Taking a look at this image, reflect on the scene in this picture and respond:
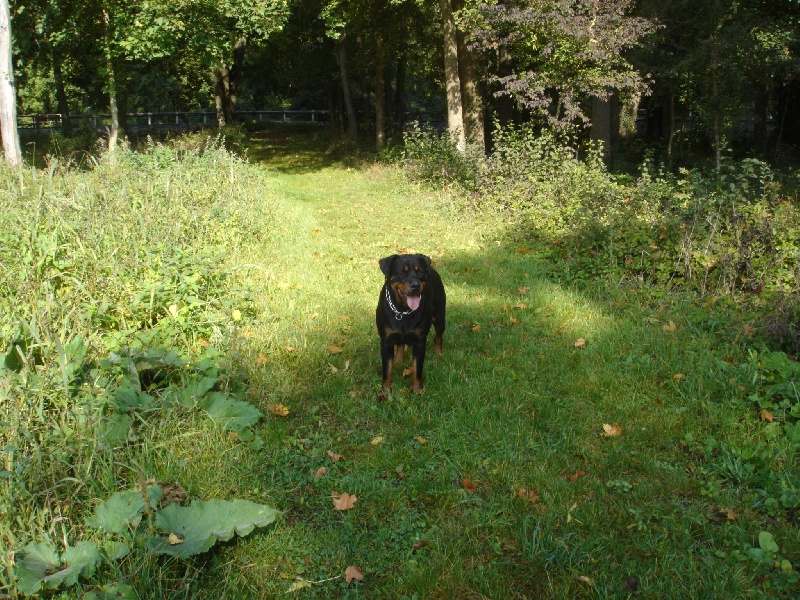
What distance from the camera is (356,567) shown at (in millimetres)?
3289

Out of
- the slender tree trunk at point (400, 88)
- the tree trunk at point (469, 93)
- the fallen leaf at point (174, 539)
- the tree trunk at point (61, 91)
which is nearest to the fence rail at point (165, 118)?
the tree trunk at point (61, 91)

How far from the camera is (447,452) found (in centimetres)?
441

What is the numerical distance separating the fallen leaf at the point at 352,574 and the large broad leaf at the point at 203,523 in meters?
0.49

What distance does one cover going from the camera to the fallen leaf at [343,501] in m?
3.77

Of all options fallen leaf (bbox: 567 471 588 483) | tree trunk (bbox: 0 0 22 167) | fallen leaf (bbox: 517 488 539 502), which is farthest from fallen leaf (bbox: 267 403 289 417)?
tree trunk (bbox: 0 0 22 167)

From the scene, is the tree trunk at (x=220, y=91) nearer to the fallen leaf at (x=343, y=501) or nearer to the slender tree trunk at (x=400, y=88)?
the slender tree trunk at (x=400, y=88)

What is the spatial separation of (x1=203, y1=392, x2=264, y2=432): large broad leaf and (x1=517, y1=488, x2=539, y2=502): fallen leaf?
1817 mm

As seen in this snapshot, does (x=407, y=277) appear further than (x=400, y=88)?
No

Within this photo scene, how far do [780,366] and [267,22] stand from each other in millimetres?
20934

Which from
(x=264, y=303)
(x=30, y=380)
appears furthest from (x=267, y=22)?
(x=30, y=380)

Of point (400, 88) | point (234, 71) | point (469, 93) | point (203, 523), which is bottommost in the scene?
point (203, 523)

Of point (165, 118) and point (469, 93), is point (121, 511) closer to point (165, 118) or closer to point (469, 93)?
point (469, 93)

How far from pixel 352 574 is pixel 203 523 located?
804 mm

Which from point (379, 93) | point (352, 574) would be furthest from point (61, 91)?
point (352, 574)
